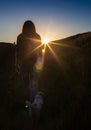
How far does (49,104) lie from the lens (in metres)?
7.25

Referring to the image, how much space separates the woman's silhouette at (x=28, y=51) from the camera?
747cm

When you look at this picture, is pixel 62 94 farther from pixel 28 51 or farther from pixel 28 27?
pixel 28 27

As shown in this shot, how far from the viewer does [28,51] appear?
749 centimetres

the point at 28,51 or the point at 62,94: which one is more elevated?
the point at 28,51

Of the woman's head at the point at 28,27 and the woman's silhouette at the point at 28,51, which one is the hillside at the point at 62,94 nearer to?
the woman's silhouette at the point at 28,51

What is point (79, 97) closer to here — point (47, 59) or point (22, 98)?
point (22, 98)

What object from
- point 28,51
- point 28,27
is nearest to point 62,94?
point 28,51

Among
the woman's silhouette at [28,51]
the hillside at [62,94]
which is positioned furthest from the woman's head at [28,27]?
the hillside at [62,94]

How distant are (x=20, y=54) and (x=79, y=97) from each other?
5.97ft

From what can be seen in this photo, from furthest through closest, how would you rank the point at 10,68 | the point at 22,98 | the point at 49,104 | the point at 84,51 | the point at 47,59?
1. the point at 10,68
2. the point at 47,59
3. the point at 84,51
4. the point at 22,98
5. the point at 49,104

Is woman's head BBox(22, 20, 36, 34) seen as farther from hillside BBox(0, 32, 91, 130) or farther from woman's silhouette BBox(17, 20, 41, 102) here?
hillside BBox(0, 32, 91, 130)

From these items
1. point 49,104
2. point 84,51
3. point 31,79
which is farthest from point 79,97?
point 84,51

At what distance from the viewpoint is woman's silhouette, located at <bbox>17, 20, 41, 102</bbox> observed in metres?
7.47

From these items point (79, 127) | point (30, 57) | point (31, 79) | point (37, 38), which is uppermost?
point (37, 38)
